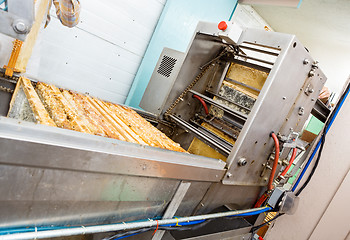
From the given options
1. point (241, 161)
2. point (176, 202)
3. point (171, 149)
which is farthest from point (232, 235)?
point (171, 149)

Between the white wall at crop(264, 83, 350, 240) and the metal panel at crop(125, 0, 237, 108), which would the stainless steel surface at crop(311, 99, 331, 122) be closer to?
the white wall at crop(264, 83, 350, 240)

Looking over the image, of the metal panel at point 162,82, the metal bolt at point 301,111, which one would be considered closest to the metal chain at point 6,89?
the metal panel at point 162,82

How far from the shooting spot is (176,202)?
1.63 m

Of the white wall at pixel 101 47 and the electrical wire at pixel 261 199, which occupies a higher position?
the white wall at pixel 101 47

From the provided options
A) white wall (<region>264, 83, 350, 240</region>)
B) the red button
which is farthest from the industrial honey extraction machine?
white wall (<region>264, 83, 350, 240</region>)

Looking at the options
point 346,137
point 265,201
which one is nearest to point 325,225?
point 265,201

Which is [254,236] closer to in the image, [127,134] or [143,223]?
[143,223]

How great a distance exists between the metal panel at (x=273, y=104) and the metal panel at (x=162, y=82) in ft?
3.46

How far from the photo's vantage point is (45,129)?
1.04m

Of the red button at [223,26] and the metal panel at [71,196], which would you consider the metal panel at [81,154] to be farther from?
the red button at [223,26]

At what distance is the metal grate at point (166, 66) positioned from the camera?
9.98 ft

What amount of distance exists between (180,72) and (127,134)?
4.34 feet

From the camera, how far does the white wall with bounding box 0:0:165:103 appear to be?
3475 mm

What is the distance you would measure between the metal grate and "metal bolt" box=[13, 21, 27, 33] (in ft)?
7.37
